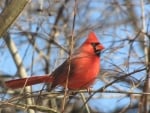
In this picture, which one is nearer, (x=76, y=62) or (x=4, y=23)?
(x=4, y=23)

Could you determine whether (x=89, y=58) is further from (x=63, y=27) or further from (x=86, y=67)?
(x=63, y=27)

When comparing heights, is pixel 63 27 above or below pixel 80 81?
above

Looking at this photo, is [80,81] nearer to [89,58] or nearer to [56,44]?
[89,58]

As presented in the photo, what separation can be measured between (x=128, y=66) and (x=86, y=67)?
2.20 feet

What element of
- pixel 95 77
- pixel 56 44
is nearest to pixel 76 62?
pixel 95 77

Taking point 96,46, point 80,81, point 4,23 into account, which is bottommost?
point 80,81

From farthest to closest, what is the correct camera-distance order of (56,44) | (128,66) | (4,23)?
(56,44)
(128,66)
(4,23)

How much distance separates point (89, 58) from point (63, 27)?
1.37 m

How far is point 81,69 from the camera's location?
3359 mm

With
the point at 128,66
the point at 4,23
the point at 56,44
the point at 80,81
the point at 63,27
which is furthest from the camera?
the point at 63,27

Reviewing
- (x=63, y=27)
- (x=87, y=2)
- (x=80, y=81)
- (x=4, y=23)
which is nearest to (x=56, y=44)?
(x=63, y=27)

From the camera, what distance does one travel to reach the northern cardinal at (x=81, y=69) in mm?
3104

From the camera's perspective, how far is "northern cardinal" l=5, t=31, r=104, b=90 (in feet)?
10.2

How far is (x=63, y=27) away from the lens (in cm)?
465
